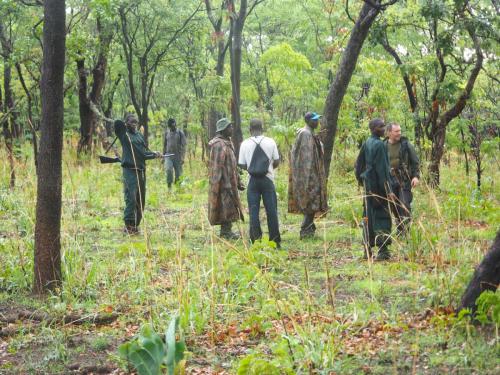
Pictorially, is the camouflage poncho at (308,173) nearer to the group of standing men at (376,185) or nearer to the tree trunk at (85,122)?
the group of standing men at (376,185)

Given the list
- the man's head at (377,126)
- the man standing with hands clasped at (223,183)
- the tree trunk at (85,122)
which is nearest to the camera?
the man's head at (377,126)

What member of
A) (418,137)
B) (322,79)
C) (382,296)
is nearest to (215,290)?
(382,296)

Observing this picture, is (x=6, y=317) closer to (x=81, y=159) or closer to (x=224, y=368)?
(x=224, y=368)

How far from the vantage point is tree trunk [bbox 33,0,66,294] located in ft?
22.4

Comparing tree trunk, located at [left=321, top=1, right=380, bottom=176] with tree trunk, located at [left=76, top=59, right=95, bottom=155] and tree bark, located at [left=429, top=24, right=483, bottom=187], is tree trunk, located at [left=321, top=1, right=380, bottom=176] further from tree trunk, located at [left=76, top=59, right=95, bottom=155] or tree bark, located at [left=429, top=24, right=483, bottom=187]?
tree trunk, located at [left=76, top=59, right=95, bottom=155]

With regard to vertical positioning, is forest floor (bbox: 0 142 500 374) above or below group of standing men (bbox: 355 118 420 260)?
below

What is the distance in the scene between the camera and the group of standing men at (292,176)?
898 cm

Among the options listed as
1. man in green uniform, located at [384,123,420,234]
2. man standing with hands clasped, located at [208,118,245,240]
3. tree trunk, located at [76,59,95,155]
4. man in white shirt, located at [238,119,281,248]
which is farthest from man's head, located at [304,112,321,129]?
tree trunk, located at [76,59,95,155]

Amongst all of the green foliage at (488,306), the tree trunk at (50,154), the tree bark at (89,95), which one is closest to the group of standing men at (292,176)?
the tree trunk at (50,154)

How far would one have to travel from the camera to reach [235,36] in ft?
49.9

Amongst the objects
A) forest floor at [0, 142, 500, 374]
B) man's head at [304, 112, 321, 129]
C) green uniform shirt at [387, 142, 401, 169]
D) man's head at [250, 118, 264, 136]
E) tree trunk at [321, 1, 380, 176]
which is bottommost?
forest floor at [0, 142, 500, 374]

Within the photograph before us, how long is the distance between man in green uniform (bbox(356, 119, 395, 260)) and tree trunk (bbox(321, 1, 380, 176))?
296cm

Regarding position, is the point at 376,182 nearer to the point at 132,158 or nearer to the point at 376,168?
the point at 376,168

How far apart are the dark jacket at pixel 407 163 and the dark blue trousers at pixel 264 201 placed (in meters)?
1.84
